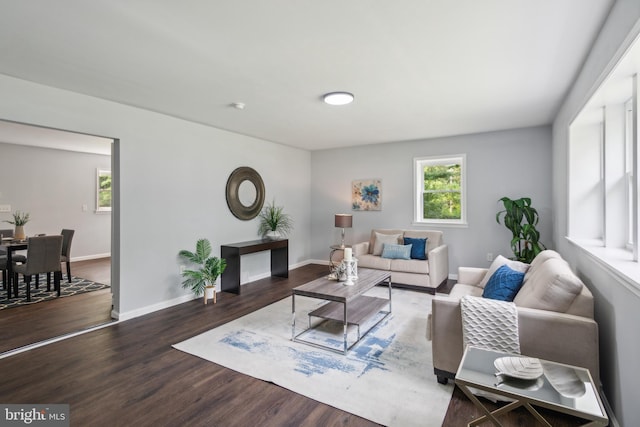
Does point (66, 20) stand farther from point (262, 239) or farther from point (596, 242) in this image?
point (596, 242)

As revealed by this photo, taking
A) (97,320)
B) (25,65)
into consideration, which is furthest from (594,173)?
(97,320)

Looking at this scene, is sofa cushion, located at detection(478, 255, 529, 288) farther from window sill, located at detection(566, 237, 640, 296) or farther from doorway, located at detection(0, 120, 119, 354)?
doorway, located at detection(0, 120, 119, 354)

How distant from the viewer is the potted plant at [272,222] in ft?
18.8

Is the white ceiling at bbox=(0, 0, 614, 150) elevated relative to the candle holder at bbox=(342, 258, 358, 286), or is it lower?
elevated

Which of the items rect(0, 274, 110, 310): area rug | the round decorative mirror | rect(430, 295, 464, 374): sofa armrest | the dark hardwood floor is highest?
the round decorative mirror

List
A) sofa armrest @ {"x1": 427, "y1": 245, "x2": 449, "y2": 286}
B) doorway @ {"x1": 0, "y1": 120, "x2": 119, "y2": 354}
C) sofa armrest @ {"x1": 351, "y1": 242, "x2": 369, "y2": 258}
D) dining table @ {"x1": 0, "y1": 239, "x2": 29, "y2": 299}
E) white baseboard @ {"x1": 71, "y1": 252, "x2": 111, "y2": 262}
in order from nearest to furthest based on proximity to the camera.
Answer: doorway @ {"x1": 0, "y1": 120, "x2": 119, "y2": 354}
dining table @ {"x1": 0, "y1": 239, "x2": 29, "y2": 299}
sofa armrest @ {"x1": 427, "y1": 245, "x2": 449, "y2": 286}
sofa armrest @ {"x1": 351, "y1": 242, "x2": 369, "y2": 258}
white baseboard @ {"x1": 71, "y1": 252, "x2": 111, "y2": 262}

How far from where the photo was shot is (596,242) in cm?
295

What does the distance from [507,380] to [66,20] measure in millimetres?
3251

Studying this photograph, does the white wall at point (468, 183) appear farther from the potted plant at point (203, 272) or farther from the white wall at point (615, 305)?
the potted plant at point (203, 272)

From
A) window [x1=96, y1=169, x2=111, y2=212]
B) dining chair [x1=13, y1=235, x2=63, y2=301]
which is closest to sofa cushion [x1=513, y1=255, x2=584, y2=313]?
dining chair [x1=13, y1=235, x2=63, y2=301]

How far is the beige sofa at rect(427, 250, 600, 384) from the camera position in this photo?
193cm

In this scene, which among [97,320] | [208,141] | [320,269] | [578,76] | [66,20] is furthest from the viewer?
[320,269]

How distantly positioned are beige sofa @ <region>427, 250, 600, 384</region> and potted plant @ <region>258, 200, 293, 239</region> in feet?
12.3

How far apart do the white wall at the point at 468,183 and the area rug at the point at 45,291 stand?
13.4 feet
